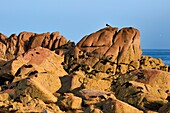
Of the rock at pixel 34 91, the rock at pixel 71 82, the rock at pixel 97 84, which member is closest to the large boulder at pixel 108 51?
the rock at pixel 97 84

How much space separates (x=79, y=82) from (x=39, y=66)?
17.8 feet

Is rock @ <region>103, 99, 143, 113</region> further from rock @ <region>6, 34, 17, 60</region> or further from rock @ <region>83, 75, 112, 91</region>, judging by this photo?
rock @ <region>6, 34, 17, 60</region>

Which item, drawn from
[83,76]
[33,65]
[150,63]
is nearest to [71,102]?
[83,76]

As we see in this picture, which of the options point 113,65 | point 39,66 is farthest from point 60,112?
point 113,65

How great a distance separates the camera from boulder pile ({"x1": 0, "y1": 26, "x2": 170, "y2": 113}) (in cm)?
3022

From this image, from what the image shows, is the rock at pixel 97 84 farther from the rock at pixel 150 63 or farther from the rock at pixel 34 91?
the rock at pixel 150 63

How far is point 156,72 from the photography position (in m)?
35.0

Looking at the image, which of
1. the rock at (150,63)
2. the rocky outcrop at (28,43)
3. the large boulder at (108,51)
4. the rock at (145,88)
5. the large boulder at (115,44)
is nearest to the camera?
the rock at (145,88)

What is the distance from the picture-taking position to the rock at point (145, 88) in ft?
101

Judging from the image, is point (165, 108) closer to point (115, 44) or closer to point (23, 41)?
point (115, 44)

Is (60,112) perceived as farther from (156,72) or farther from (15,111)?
(156,72)

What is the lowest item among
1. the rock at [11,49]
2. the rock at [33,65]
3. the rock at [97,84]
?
the rock at [97,84]

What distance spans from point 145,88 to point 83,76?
19.4 ft

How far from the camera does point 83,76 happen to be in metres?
36.9
